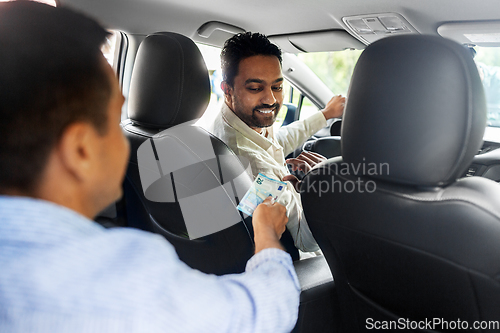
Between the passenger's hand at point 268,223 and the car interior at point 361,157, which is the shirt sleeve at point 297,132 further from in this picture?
the passenger's hand at point 268,223

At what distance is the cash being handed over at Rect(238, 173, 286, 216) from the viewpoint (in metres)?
1.40

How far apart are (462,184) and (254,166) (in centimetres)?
100

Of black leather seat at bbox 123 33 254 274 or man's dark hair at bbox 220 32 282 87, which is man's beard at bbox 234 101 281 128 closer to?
man's dark hair at bbox 220 32 282 87

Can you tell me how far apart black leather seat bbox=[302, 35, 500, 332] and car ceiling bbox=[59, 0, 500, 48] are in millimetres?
922

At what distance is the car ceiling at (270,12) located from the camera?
1.68m

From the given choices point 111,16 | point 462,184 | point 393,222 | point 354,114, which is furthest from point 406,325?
point 111,16

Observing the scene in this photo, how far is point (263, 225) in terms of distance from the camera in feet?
3.75

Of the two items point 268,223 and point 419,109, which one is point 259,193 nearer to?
point 268,223

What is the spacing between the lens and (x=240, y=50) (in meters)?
2.07

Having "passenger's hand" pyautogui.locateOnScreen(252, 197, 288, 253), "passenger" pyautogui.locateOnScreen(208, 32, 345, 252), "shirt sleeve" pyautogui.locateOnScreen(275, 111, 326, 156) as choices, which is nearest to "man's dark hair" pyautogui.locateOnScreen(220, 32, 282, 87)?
"passenger" pyautogui.locateOnScreen(208, 32, 345, 252)

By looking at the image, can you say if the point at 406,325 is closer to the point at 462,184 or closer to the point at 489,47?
the point at 462,184

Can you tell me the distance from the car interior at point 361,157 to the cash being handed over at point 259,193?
8 centimetres

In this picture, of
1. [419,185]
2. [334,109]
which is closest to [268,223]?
[419,185]

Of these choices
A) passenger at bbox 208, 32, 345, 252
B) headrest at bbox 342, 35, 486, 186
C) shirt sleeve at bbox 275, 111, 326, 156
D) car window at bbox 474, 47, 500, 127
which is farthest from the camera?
shirt sleeve at bbox 275, 111, 326, 156
